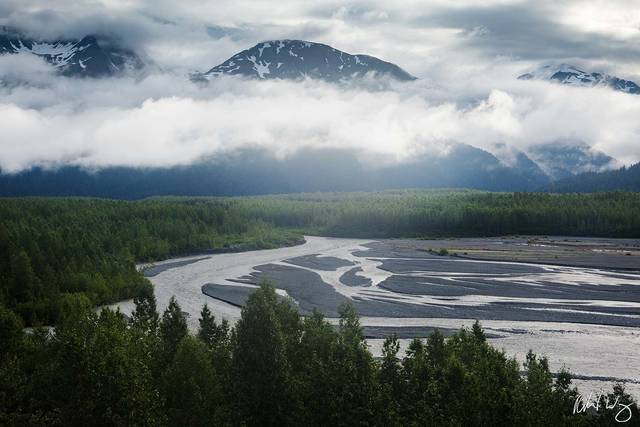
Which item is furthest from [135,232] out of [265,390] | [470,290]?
[265,390]

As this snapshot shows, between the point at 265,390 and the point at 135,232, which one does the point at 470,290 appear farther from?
the point at 135,232

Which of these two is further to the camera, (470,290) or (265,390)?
(470,290)

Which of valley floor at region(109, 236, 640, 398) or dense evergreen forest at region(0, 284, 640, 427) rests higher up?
dense evergreen forest at region(0, 284, 640, 427)

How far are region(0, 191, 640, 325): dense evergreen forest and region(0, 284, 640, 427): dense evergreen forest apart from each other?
43.6 m

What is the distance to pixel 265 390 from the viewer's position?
3183 centimetres

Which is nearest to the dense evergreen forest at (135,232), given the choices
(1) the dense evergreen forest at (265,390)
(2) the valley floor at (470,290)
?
(2) the valley floor at (470,290)

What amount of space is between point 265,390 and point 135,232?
12182 cm

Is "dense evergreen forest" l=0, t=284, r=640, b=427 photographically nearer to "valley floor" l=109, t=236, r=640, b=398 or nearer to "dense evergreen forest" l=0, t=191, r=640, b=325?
"valley floor" l=109, t=236, r=640, b=398

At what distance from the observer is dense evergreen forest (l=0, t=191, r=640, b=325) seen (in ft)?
256

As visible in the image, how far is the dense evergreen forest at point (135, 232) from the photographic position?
78000 mm

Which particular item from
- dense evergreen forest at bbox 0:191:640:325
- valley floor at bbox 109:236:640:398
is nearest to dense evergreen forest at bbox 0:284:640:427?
valley floor at bbox 109:236:640:398

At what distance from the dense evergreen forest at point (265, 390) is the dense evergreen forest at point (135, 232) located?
43.6m

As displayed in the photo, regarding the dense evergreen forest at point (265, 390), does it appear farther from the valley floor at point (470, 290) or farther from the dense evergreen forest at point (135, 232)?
the dense evergreen forest at point (135, 232)

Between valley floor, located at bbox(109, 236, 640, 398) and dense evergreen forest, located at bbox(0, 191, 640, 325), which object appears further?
Answer: dense evergreen forest, located at bbox(0, 191, 640, 325)
